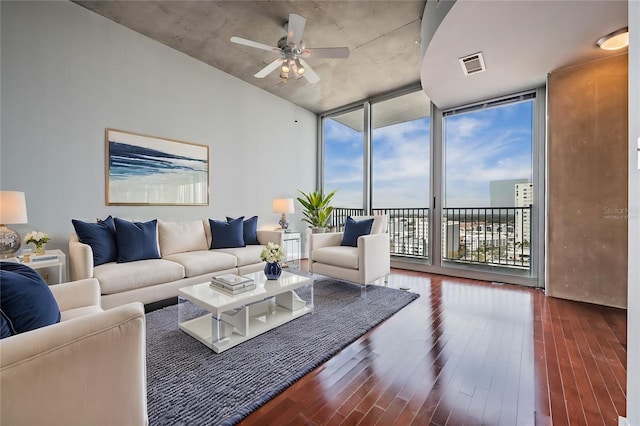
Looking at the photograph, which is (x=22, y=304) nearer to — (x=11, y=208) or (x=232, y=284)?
(x=232, y=284)

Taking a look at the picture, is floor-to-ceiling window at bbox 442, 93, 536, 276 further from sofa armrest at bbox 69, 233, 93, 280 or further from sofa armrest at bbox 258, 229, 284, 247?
sofa armrest at bbox 69, 233, 93, 280

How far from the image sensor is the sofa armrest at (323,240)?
3.68 m

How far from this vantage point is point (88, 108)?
2.90 meters

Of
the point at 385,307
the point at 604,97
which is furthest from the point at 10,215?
the point at 604,97

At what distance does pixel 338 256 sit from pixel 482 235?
2.44 meters

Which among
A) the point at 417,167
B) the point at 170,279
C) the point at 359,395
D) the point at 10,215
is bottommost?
the point at 359,395

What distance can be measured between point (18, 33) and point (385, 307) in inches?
164

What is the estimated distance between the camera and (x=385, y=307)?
2.73 m

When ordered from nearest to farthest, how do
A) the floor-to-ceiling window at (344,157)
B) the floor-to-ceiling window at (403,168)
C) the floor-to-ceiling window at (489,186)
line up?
1. the floor-to-ceiling window at (489,186)
2. the floor-to-ceiling window at (403,168)
3. the floor-to-ceiling window at (344,157)

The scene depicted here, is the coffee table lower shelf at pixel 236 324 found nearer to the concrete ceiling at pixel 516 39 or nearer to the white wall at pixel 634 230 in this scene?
the white wall at pixel 634 230

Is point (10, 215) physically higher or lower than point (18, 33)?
lower

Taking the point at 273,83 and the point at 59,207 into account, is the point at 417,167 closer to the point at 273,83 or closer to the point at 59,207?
the point at 273,83

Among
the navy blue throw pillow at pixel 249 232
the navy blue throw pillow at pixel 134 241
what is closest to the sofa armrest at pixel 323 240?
the navy blue throw pillow at pixel 249 232

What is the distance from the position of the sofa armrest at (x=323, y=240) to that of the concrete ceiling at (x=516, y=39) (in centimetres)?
229
